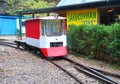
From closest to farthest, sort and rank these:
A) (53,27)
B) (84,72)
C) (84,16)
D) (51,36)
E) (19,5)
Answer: (84,72)
(51,36)
(53,27)
(84,16)
(19,5)

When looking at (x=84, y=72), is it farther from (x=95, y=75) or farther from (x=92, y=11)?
(x=92, y=11)

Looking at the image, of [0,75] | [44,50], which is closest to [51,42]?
[44,50]

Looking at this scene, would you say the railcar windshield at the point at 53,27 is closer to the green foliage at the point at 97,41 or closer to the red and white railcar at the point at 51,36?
the red and white railcar at the point at 51,36

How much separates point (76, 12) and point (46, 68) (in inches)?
385

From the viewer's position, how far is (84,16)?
22.3 m

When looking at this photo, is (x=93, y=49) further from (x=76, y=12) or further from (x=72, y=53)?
(x=76, y=12)

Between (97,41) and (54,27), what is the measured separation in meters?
3.46

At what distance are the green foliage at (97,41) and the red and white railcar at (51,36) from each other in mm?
1083

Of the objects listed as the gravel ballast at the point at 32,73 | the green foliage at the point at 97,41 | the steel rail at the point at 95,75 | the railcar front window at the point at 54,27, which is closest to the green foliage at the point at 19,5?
the green foliage at the point at 97,41

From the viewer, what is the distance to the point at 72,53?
19.0m

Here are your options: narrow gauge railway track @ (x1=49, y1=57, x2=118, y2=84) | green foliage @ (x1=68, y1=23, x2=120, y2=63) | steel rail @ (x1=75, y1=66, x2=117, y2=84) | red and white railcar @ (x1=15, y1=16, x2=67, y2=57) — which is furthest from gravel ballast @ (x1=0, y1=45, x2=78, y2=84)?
green foliage @ (x1=68, y1=23, x2=120, y2=63)

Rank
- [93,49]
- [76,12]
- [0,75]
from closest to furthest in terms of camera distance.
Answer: [0,75]
[93,49]
[76,12]

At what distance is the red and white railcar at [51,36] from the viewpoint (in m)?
17.3

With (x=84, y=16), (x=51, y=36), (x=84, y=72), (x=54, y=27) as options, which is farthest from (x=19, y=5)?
(x=84, y=72)
